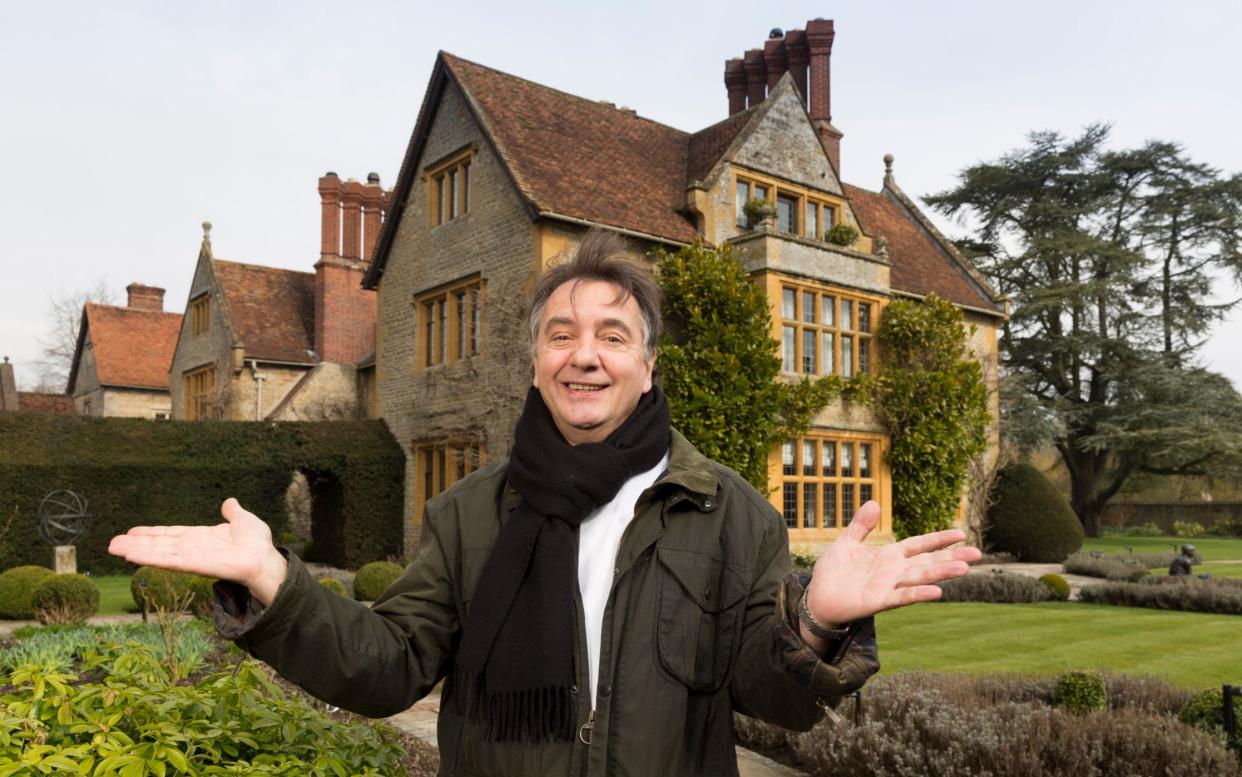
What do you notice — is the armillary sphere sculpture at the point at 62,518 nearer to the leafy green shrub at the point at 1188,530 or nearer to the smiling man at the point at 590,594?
the smiling man at the point at 590,594

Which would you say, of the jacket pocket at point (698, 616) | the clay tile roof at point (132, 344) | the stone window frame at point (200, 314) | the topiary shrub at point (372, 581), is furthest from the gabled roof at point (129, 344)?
the jacket pocket at point (698, 616)

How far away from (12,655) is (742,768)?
4159 mm

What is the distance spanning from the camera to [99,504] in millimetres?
17000

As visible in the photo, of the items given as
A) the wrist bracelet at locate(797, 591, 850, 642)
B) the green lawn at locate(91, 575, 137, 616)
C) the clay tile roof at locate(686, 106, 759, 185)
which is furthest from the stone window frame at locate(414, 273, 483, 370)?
the wrist bracelet at locate(797, 591, 850, 642)

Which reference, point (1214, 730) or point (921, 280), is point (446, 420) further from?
point (1214, 730)

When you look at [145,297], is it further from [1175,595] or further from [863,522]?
[863,522]

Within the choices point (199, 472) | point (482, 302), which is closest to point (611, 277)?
point (482, 302)

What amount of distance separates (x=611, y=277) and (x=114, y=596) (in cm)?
1394

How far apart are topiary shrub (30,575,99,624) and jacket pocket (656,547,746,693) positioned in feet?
33.5

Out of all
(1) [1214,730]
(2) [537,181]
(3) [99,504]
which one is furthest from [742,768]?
(3) [99,504]

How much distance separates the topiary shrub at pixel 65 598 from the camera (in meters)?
10.2

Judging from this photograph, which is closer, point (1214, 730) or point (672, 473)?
point (672, 473)

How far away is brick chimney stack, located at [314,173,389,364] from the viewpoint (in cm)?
2511

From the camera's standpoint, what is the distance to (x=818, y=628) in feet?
6.00
